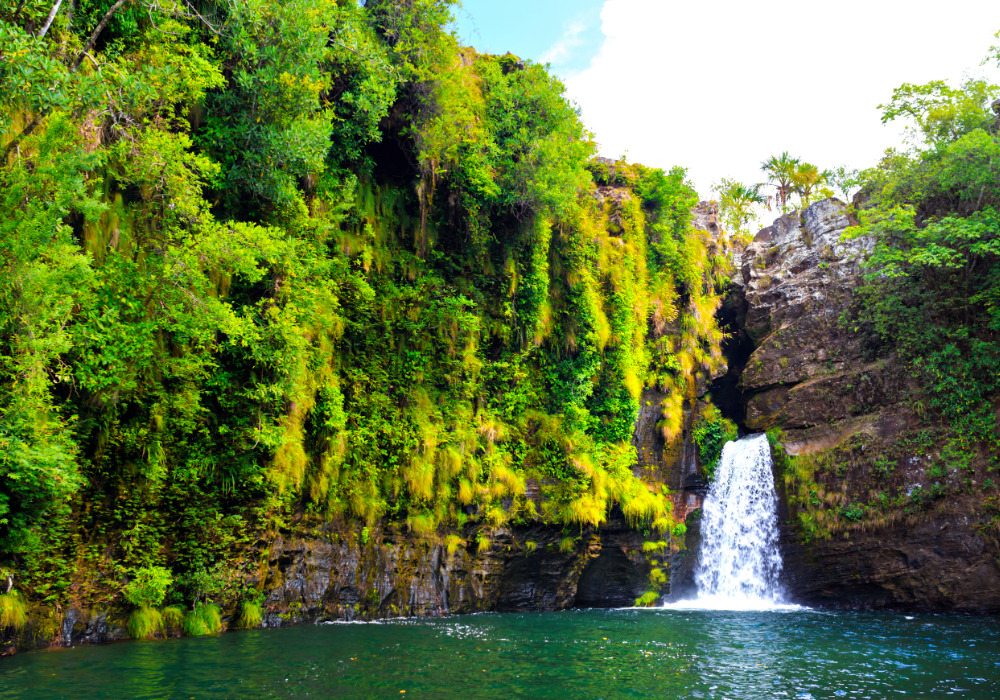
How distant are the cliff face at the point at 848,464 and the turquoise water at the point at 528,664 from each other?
3.07 meters

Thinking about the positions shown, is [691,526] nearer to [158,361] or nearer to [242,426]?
[242,426]

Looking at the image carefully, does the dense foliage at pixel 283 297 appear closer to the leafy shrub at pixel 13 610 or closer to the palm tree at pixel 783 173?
the leafy shrub at pixel 13 610

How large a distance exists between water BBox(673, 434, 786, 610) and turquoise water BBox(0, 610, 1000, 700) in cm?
529

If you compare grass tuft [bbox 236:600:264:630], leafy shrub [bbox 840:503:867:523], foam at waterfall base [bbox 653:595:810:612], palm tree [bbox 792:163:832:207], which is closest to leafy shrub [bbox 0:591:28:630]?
grass tuft [bbox 236:600:264:630]

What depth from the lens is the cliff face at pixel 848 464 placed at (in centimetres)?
1577

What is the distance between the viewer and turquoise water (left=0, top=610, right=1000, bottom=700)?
24.8 ft

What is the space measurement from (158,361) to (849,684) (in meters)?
12.6

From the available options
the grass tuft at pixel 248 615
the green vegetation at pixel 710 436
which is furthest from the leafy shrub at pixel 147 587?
the green vegetation at pixel 710 436

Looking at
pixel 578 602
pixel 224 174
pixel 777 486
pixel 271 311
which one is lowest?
pixel 578 602

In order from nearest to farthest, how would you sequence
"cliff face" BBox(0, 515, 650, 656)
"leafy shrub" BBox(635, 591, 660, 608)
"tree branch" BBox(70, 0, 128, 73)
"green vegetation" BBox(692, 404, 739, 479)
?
"tree branch" BBox(70, 0, 128, 73) < "cliff face" BBox(0, 515, 650, 656) < "leafy shrub" BBox(635, 591, 660, 608) < "green vegetation" BBox(692, 404, 739, 479)

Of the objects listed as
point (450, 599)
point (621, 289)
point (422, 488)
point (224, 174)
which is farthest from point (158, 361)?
point (621, 289)

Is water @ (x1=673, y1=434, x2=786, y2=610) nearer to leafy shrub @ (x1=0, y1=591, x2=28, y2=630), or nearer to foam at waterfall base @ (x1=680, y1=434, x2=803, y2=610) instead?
foam at waterfall base @ (x1=680, y1=434, x2=803, y2=610)

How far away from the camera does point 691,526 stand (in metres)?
19.9

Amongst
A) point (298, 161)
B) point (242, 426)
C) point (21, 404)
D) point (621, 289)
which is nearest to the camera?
point (21, 404)
